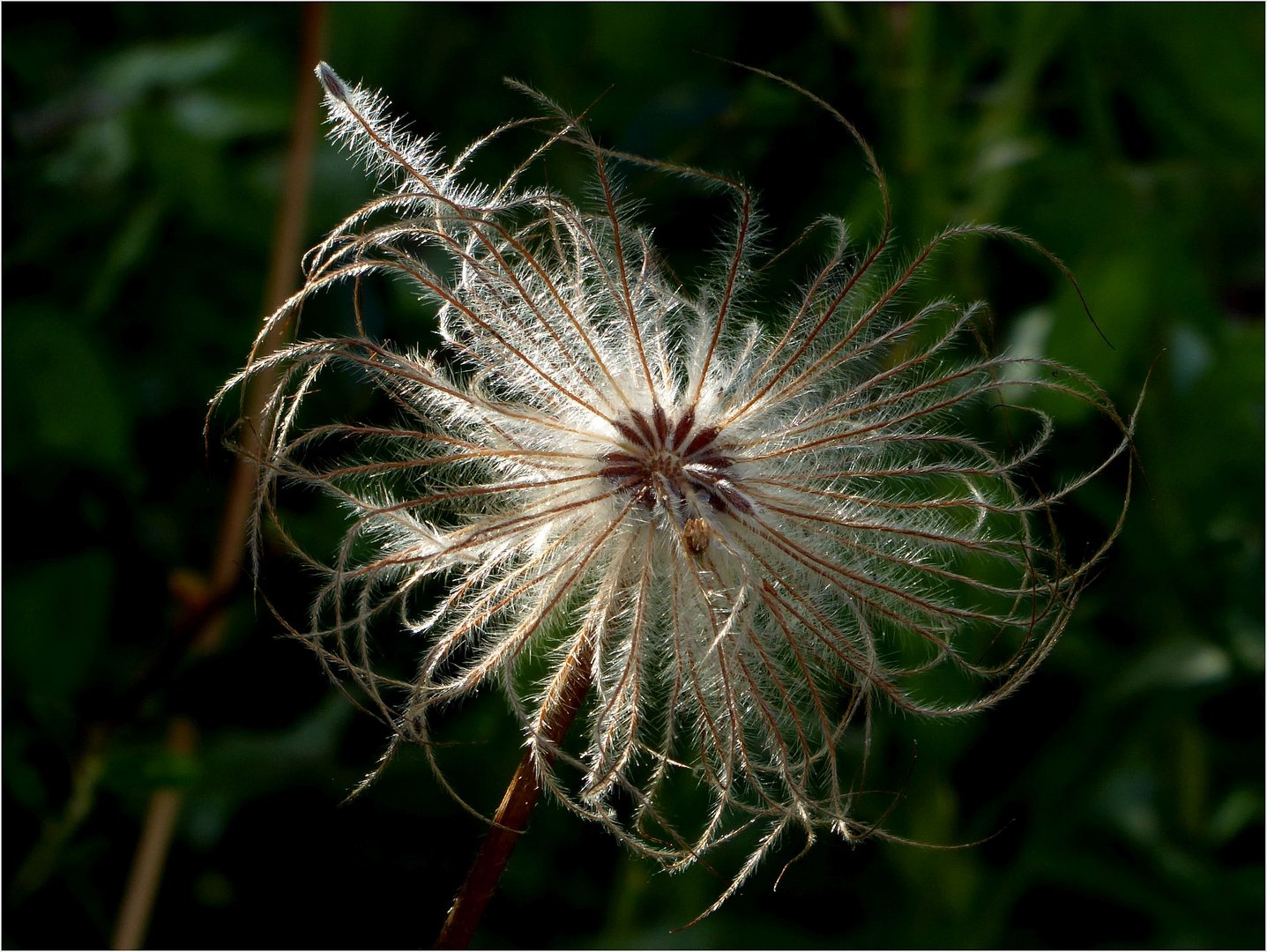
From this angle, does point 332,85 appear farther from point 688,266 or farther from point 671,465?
point 688,266

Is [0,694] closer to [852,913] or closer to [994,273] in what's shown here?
[852,913]

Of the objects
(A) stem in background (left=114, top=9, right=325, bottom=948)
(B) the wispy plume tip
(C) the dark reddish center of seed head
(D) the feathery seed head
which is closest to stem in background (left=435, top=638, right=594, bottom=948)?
(D) the feathery seed head

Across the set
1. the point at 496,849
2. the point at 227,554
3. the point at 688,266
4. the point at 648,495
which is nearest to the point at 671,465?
the point at 648,495

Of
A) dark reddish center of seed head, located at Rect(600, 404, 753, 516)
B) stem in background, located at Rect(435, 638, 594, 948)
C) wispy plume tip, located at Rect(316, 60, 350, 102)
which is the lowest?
stem in background, located at Rect(435, 638, 594, 948)

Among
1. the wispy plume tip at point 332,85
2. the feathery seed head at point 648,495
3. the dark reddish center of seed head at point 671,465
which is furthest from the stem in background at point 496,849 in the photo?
the wispy plume tip at point 332,85

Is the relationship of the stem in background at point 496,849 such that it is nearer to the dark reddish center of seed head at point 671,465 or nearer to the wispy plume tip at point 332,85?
the dark reddish center of seed head at point 671,465

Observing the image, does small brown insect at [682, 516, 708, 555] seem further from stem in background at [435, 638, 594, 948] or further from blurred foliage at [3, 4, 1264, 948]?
blurred foliage at [3, 4, 1264, 948]
